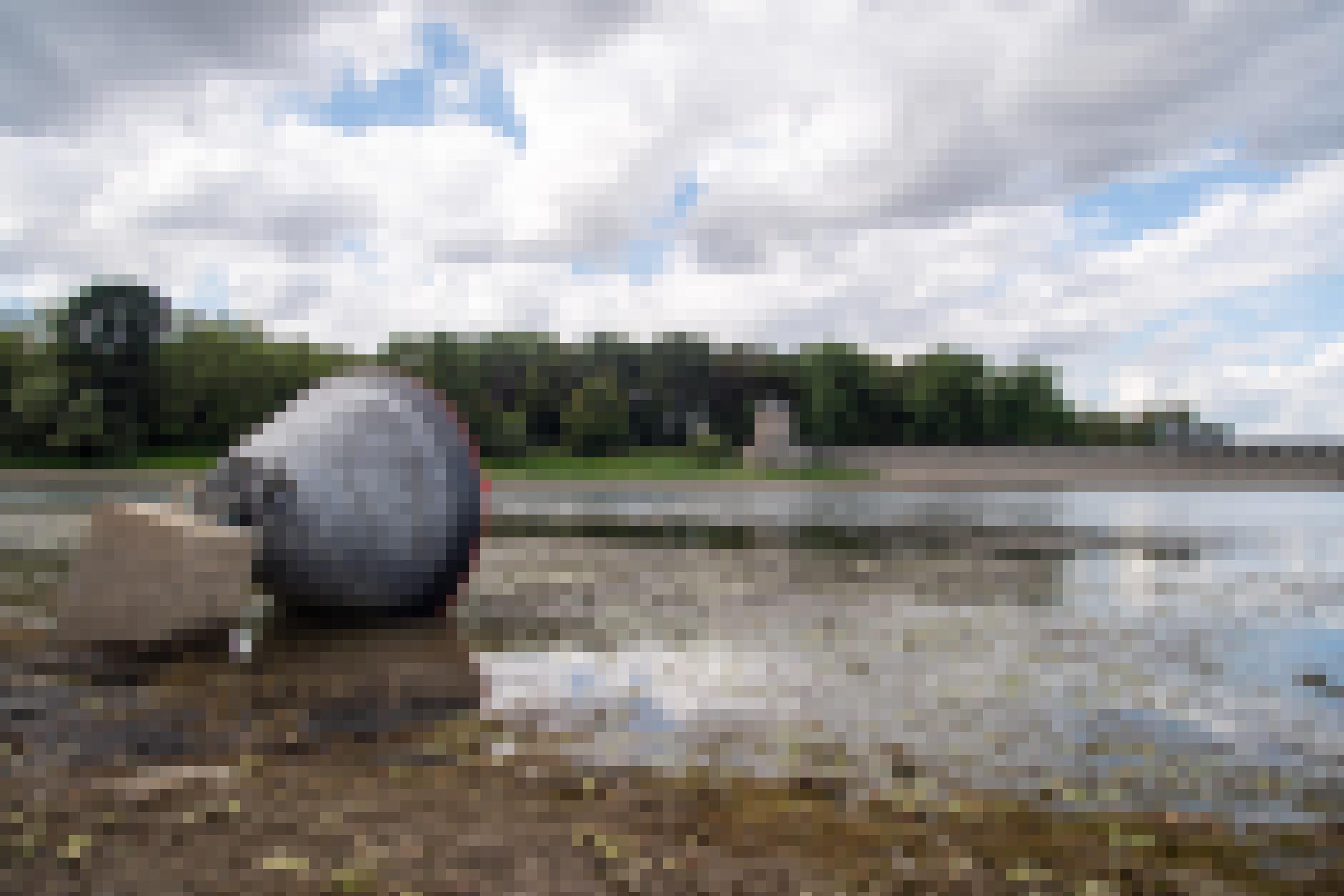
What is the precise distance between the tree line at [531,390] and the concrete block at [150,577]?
47373mm

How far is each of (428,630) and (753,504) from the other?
21.3 meters

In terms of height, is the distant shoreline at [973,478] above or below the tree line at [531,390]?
below

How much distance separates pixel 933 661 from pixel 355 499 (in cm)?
541

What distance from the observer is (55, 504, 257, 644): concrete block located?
25.0 feet

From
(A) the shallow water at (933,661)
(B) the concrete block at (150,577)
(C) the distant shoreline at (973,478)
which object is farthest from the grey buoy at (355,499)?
(C) the distant shoreline at (973,478)

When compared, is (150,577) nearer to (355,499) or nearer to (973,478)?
(355,499)

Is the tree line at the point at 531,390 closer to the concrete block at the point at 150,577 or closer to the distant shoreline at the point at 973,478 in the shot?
the distant shoreline at the point at 973,478

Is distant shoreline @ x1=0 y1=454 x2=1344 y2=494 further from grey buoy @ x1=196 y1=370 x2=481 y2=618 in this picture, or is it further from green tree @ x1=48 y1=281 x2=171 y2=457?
grey buoy @ x1=196 y1=370 x2=481 y2=618

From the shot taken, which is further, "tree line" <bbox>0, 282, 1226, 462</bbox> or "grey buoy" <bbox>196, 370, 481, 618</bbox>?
"tree line" <bbox>0, 282, 1226, 462</bbox>

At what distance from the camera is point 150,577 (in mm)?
7770

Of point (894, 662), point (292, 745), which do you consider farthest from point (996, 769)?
point (292, 745)

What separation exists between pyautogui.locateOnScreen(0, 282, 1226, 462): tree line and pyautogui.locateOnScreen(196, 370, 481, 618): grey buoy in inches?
1849

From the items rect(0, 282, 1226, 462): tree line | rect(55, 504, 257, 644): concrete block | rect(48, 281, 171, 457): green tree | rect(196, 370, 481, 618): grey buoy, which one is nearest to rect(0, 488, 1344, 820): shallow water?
rect(196, 370, 481, 618): grey buoy

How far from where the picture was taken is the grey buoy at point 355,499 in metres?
8.74
